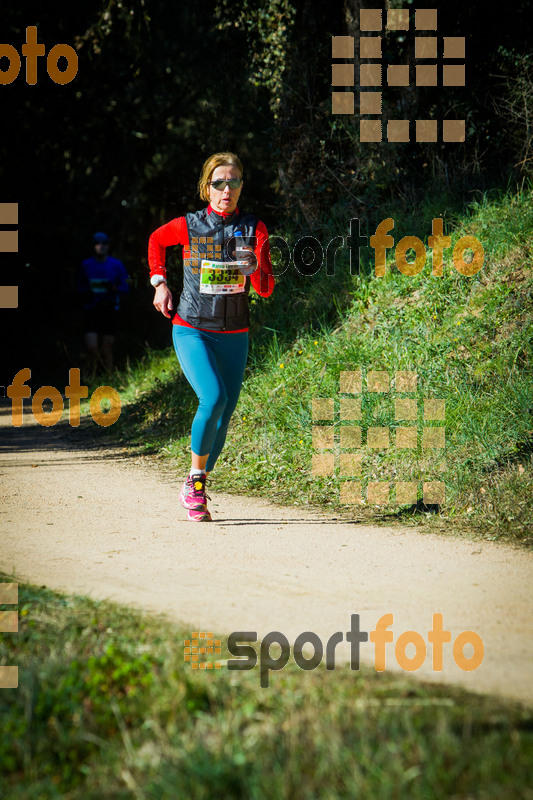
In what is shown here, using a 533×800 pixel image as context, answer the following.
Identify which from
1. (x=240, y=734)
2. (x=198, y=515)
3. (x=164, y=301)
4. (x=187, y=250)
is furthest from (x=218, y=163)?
(x=240, y=734)

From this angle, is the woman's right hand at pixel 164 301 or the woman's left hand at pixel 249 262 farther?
the woman's left hand at pixel 249 262

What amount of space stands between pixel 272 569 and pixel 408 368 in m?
3.47

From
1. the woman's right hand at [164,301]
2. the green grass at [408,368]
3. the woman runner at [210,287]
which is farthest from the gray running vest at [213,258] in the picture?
the green grass at [408,368]

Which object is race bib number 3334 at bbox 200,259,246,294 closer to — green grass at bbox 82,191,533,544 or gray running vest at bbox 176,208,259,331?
gray running vest at bbox 176,208,259,331

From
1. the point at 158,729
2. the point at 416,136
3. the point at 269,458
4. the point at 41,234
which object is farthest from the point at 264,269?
the point at 41,234

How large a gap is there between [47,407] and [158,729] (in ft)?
34.9

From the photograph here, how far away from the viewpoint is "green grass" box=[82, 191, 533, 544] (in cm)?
592

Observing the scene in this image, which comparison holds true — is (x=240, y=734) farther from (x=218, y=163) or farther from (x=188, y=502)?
(x=218, y=163)

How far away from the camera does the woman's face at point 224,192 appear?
18.8 ft

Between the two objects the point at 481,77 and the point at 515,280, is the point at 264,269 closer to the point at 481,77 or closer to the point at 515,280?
the point at 515,280

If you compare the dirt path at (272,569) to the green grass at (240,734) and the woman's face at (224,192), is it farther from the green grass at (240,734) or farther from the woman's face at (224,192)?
the woman's face at (224,192)

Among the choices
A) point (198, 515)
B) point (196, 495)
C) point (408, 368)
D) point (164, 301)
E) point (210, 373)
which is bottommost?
point (198, 515)

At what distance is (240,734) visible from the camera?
2.50 metres

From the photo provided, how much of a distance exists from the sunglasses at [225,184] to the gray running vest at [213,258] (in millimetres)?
176
